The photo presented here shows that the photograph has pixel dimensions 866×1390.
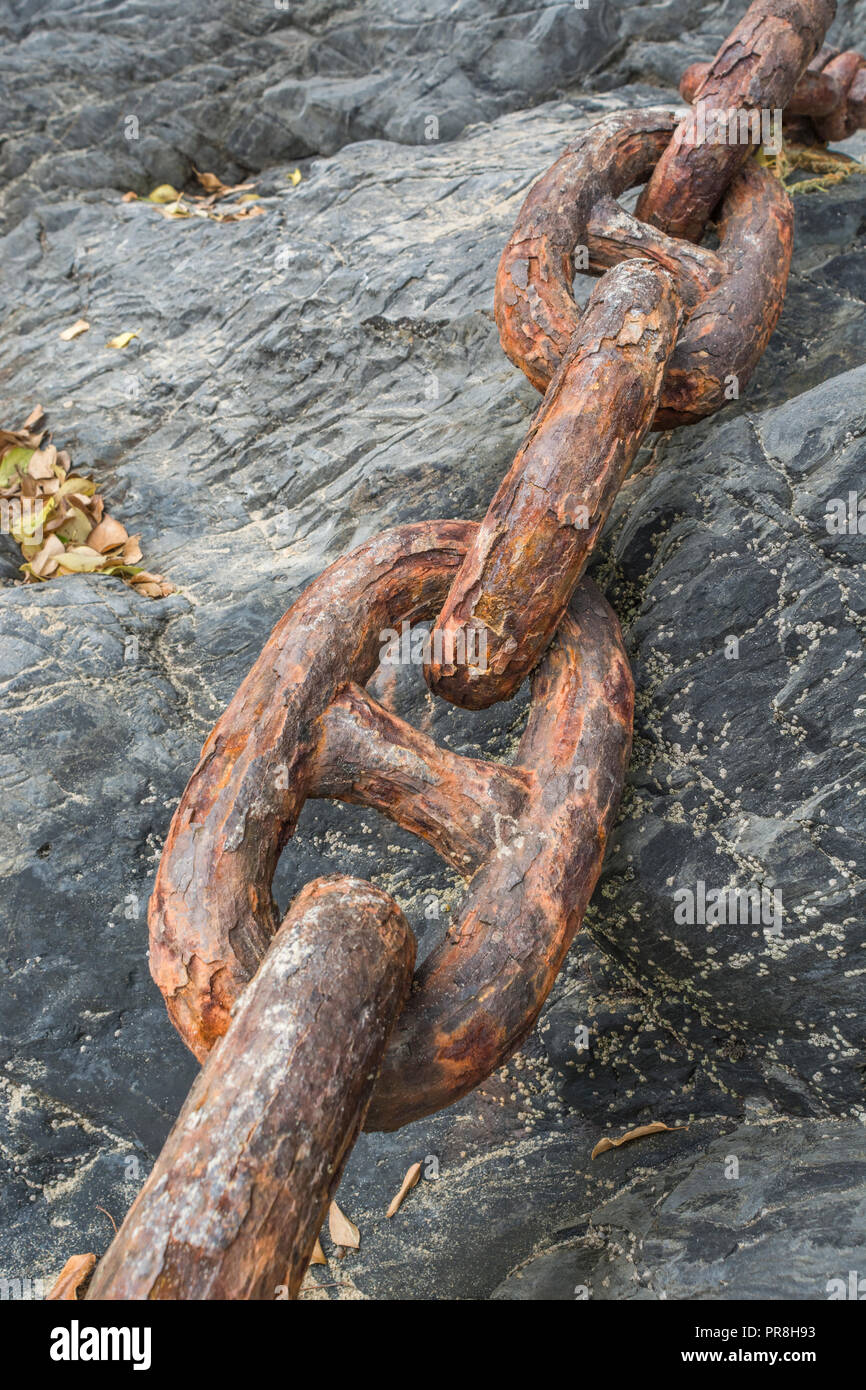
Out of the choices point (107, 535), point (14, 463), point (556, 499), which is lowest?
point (107, 535)

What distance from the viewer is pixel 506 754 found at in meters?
2.00

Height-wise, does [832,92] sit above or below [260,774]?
above

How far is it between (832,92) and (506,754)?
5.16 feet

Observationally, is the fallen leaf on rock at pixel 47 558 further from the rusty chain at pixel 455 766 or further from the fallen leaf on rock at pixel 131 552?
the rusty chain at pixel 455 766

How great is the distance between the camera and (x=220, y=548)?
2389mm

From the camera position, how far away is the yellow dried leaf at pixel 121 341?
9.39ft

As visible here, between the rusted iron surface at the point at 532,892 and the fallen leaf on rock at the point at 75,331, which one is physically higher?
the fallen leaf on rock at the point at 75,331

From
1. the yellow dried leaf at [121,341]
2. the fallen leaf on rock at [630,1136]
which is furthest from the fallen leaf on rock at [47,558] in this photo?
the fallen leaf on rock at [630,1136]

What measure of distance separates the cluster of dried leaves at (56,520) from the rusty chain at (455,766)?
0.95 metres

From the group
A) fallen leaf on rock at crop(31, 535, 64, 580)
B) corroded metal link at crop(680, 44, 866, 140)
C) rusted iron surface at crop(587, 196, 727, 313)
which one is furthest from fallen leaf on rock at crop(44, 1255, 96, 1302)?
corroded metal link at crop(680, 44, 866, 140)

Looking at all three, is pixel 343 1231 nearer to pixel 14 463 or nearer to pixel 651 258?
pixel 651 258

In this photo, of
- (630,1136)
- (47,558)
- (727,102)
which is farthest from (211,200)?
(630,1136)

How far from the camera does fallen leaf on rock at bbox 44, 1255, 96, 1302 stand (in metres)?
1.71

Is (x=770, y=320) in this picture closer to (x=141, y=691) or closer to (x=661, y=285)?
(x=661, y=285)
